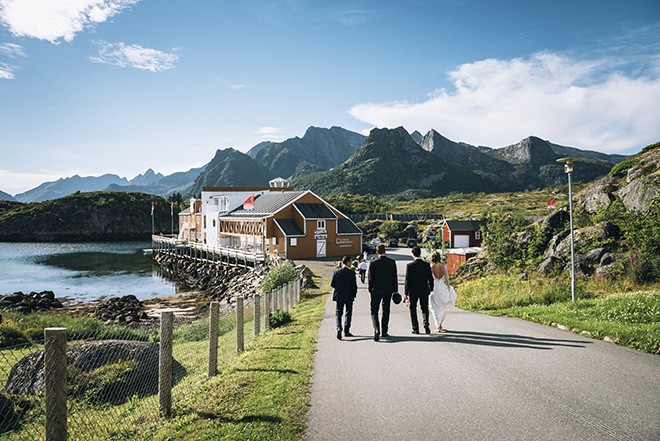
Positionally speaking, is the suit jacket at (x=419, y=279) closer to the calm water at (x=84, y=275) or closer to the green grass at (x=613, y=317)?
the green grass at (x=613, y=317)

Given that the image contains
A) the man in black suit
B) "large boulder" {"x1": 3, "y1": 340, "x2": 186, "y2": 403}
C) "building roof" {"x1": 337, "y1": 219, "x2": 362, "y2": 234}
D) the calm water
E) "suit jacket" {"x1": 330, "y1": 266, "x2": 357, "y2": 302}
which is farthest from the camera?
"building roof" {"x1": 337, "y1": 219, "x2": 362, "y2": 234}

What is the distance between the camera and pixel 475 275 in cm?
2614

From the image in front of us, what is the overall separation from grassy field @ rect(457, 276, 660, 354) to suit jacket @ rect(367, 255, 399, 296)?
4310mm

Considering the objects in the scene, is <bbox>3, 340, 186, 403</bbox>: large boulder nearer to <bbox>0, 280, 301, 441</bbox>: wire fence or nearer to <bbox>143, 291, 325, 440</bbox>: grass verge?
<bbox>0, 280, 301, 441</bbox>: wire fence

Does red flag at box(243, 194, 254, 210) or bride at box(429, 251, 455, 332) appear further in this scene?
red flag at box(243, 194, 254, 210)

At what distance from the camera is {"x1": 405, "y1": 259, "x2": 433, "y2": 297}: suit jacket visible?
10.3 meters

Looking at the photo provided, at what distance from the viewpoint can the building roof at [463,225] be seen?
48219 millimetres

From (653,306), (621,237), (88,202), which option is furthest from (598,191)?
(88,202)

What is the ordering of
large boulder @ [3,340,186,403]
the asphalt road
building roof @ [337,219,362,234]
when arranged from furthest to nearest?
building roof @ [337,219,362,234] < large boulder @ [3,340,186,403] < the asphalt road

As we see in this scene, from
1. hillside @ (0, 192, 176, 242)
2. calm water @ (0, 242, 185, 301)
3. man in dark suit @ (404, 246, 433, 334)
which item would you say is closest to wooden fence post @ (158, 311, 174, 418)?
man in dark suit @ (404, 246, 433, 334)

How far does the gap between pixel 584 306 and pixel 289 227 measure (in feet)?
127

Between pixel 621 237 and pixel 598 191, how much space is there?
581 cm

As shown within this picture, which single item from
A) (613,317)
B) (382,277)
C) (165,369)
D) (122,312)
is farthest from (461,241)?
(165,369)

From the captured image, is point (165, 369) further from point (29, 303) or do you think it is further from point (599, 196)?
point (29, 303)
